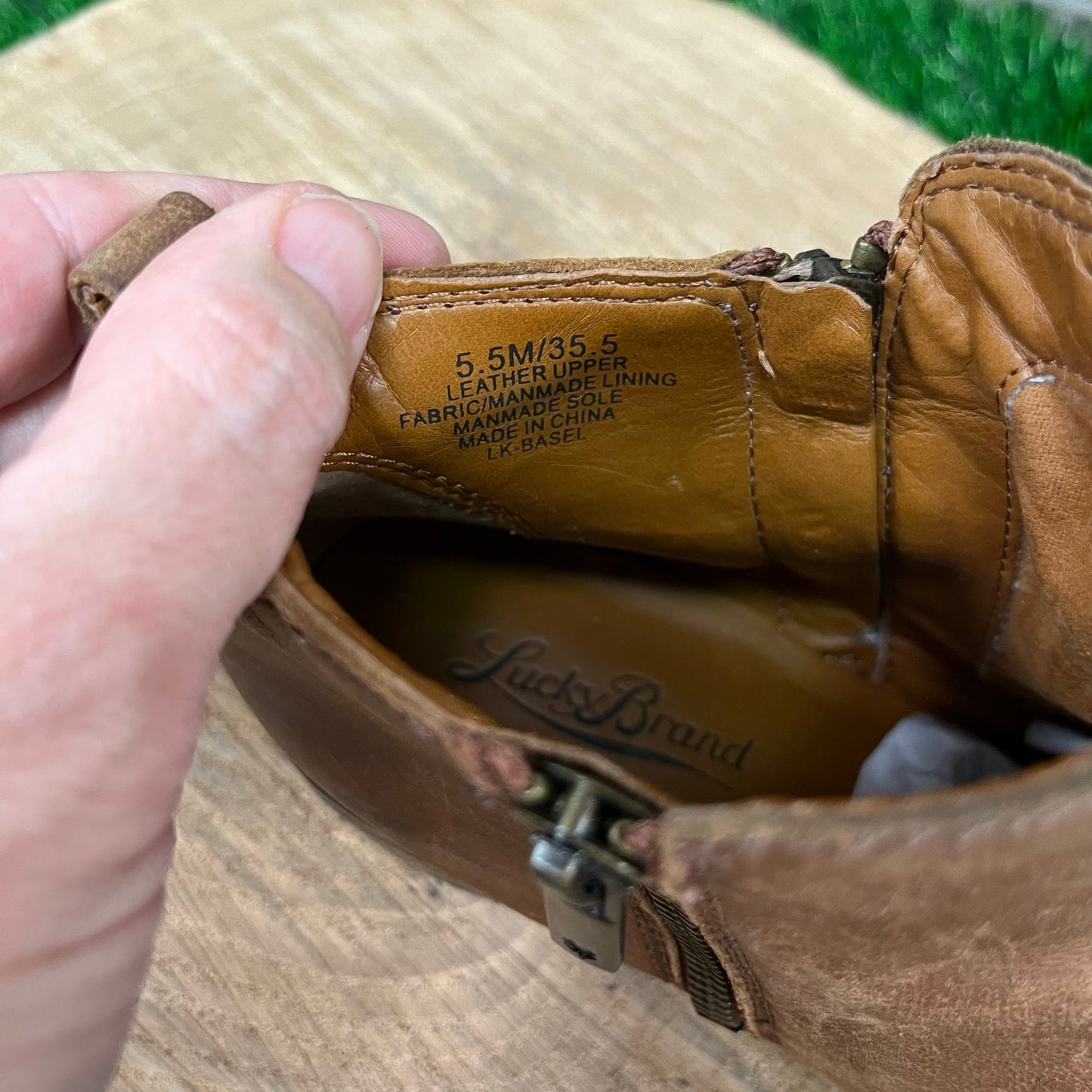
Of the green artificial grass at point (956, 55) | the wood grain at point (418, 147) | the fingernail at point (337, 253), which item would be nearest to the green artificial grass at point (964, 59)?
the green artificial grass at point (956, 55)

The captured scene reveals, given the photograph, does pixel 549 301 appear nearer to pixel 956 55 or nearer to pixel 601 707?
pixel 601 707

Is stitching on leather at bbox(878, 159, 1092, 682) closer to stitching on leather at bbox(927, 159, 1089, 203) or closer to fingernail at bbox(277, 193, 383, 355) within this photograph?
stitching on leather at bbox(927, 159, 1089, 203)

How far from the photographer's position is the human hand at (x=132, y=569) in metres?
0.37

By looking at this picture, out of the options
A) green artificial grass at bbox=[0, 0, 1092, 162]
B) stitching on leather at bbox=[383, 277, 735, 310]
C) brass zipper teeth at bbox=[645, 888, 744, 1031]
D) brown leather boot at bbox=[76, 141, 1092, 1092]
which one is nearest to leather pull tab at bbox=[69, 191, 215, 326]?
brown leather boot at bbox=[76, 141, 1092, 1092]

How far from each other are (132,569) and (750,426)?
1.20 ft

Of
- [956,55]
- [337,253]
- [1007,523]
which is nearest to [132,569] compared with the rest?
[337,253]

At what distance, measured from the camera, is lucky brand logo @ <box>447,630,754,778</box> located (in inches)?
28.0

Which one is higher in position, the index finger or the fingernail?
the fingernail

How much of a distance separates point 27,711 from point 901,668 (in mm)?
562

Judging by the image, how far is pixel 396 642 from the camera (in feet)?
2.38

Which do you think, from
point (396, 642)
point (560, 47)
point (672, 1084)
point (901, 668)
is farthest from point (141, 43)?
point (672, 1084)

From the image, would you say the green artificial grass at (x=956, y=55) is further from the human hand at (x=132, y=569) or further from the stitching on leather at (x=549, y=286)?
the human hand at (x=132, y=569)

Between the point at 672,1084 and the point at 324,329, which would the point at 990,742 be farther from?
the point at 324,329

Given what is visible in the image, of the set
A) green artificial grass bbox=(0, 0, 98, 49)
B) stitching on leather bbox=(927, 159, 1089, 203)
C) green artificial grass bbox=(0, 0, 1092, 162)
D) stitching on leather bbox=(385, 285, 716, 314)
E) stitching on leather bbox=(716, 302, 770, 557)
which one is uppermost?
stitching on leather bbox=(927, 159, 1089, 203)
